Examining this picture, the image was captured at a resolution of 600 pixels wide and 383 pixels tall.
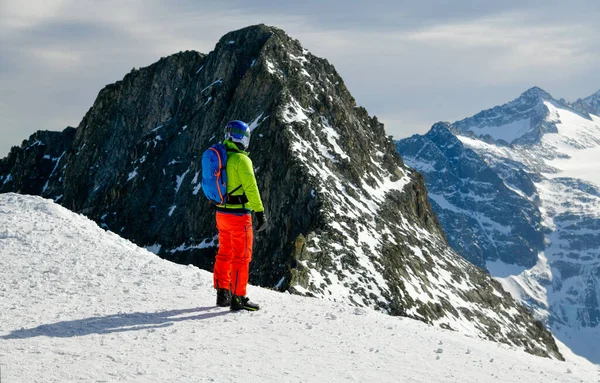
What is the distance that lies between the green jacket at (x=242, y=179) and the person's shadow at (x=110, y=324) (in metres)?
1.94

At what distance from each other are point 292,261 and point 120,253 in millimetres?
43457

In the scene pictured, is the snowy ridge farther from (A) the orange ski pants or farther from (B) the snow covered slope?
(A) the orange ski pants

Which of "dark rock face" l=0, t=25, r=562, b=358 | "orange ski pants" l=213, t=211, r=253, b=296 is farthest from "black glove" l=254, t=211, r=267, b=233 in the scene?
"dark rock face" l=0, t=25, r=562, b=358

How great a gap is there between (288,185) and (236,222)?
229 ft

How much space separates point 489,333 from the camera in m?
85.0

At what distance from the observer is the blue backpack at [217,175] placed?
11508 millimetres

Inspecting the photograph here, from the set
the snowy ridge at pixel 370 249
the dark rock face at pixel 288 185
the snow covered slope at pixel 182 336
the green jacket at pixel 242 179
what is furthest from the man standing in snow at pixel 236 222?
the snowy ridge at pixel 370 249

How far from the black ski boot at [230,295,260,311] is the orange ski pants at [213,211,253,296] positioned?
9cm

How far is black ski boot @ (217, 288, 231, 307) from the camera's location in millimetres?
11789

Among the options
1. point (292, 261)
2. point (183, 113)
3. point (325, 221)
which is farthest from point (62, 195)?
point (292, 261)

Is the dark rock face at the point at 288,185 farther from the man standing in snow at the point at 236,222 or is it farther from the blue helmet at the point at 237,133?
the blue helmet at the point at 237,133

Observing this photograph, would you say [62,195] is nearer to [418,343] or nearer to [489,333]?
[489,333]

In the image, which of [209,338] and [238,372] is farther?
[209,338]

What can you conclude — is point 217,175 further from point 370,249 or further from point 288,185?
point 288,185
